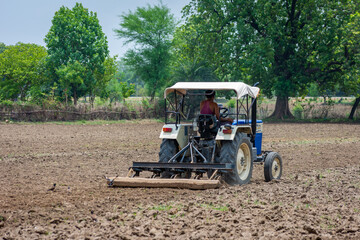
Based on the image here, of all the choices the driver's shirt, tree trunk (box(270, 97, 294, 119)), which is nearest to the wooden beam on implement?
the driver's shirt

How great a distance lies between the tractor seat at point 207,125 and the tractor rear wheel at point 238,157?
1.42ft

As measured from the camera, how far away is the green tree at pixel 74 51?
39.2m

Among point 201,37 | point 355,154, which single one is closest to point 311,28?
point 201,37

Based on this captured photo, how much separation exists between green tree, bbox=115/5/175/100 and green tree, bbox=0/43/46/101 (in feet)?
27.9

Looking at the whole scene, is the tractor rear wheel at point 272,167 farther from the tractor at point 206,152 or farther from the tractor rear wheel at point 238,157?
the tractor rear wheel at point 238,157

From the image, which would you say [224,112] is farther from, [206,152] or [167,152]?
[167,152]

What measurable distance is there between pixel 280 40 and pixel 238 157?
2718 cm

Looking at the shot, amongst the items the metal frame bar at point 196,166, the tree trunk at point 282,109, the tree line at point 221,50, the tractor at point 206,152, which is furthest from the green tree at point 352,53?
the metal frame bar at point 196,166

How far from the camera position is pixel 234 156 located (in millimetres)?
9523

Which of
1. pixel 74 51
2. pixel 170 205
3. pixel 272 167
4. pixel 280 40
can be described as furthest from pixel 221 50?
pixel 170 205

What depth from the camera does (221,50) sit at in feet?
120

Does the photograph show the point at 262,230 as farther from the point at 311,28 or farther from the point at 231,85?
the point at 311,28

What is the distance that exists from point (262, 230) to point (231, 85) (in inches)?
153

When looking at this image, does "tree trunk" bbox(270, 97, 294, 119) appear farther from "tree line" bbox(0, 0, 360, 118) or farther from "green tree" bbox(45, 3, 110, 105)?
"green tree" bbox(45, 3, 110, 105)
